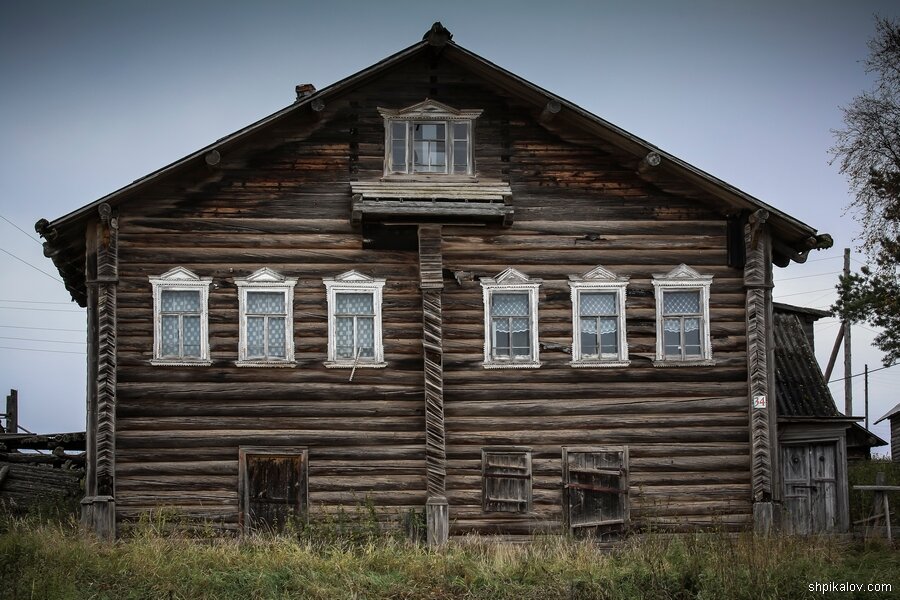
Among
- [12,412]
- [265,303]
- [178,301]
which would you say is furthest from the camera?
[12,412]

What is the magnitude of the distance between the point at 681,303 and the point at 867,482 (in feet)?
38.3

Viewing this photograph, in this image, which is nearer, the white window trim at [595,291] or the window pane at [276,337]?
the window pane at [276,337]

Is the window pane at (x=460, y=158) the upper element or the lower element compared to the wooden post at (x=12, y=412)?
upper

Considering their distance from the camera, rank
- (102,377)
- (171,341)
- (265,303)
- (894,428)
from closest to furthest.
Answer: (102,377) < (171,341) < (265,303) < (894,428)

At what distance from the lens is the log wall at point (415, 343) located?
2095cm

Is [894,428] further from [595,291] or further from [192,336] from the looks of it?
[192,336]

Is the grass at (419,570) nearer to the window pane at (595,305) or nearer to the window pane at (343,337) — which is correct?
the window pane at (343,337)

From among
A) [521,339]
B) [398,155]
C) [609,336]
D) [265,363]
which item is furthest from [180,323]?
[609,336]

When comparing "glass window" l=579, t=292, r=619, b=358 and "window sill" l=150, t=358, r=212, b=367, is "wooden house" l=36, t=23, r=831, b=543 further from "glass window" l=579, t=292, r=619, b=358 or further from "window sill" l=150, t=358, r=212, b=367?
"window sill" l=150, t=358, r=212, b=367

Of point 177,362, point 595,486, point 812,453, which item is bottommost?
point 595,486

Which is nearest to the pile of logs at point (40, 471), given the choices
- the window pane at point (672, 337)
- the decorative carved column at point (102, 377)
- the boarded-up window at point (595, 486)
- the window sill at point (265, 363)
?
the decorative carved column at point (102, 377)

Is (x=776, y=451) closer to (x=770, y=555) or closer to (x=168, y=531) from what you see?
(x=770, y=555)

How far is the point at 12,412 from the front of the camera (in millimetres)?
33031

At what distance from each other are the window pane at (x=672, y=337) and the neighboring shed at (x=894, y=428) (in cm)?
1994
